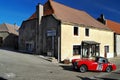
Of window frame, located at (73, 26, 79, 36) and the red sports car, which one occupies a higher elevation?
window frame, located at (73, 26, 79, 36)

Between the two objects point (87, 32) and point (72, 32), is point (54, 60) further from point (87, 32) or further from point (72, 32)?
point (87, 32)

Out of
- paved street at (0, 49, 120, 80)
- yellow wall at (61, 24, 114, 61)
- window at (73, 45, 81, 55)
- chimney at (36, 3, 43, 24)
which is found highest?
chimney at (36, 3, 43, 24)

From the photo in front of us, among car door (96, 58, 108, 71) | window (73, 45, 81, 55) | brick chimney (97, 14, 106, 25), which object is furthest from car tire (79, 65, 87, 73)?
brick chimney (97, 14, 106, 25)

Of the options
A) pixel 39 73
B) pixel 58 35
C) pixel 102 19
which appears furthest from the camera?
pixel 102 19

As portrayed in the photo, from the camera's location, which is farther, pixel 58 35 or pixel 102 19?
pixel 102 19

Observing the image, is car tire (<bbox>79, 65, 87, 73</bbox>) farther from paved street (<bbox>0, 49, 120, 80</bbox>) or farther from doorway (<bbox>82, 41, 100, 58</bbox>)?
doorway (<bbox>82, 41, 100, 58</bbox>)

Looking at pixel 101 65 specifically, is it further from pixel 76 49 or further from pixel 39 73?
pixel 76 49

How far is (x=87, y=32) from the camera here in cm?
2994

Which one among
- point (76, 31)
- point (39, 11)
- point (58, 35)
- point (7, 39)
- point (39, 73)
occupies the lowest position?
point (39, 73)

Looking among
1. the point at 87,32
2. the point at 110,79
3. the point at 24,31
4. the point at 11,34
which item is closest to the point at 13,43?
the point at 11,34

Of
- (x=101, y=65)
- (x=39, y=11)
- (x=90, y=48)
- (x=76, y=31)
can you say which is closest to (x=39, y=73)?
(x=101, y=65)

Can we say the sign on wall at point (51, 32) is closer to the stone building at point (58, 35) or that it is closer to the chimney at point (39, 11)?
the stone building at point (58, 35)

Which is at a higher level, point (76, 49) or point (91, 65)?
point (76, 49)

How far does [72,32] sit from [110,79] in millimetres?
12074
